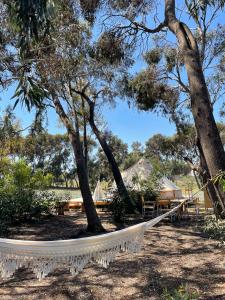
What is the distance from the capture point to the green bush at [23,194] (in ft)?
29.4

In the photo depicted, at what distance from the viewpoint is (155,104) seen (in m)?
11.5

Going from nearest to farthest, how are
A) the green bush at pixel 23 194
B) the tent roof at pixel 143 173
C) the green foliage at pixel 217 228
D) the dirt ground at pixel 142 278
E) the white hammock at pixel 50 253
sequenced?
the white hammock at pixel 50 253 < the green foliage at pixel 217 228 < the dirt ground at pixel 142 278 < the green bush at pixel 23 194 < the tent roof at pixel 143 173

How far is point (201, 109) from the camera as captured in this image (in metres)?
3.58

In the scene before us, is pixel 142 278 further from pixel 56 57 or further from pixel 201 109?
pixel 56 57

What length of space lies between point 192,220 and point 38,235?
4.39 m

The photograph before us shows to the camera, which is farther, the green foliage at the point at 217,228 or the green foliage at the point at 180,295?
the green foliage at the point at 217,228

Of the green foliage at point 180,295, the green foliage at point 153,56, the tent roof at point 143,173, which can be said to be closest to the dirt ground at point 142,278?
the green foliage at point 180,295

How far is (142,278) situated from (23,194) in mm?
5776

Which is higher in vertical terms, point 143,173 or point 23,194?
point 143,173

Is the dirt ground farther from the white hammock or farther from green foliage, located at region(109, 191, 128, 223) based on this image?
green foliage, located at region(109, 191, 128, 223)

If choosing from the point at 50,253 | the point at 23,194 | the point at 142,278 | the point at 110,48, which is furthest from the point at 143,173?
the point at 50,253

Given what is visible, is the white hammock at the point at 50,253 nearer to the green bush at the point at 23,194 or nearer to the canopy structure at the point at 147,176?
the green bush at the point at 23,194

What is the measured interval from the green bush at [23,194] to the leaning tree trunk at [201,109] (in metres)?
5.84

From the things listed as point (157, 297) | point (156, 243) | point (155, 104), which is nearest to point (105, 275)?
point (157, 297)
